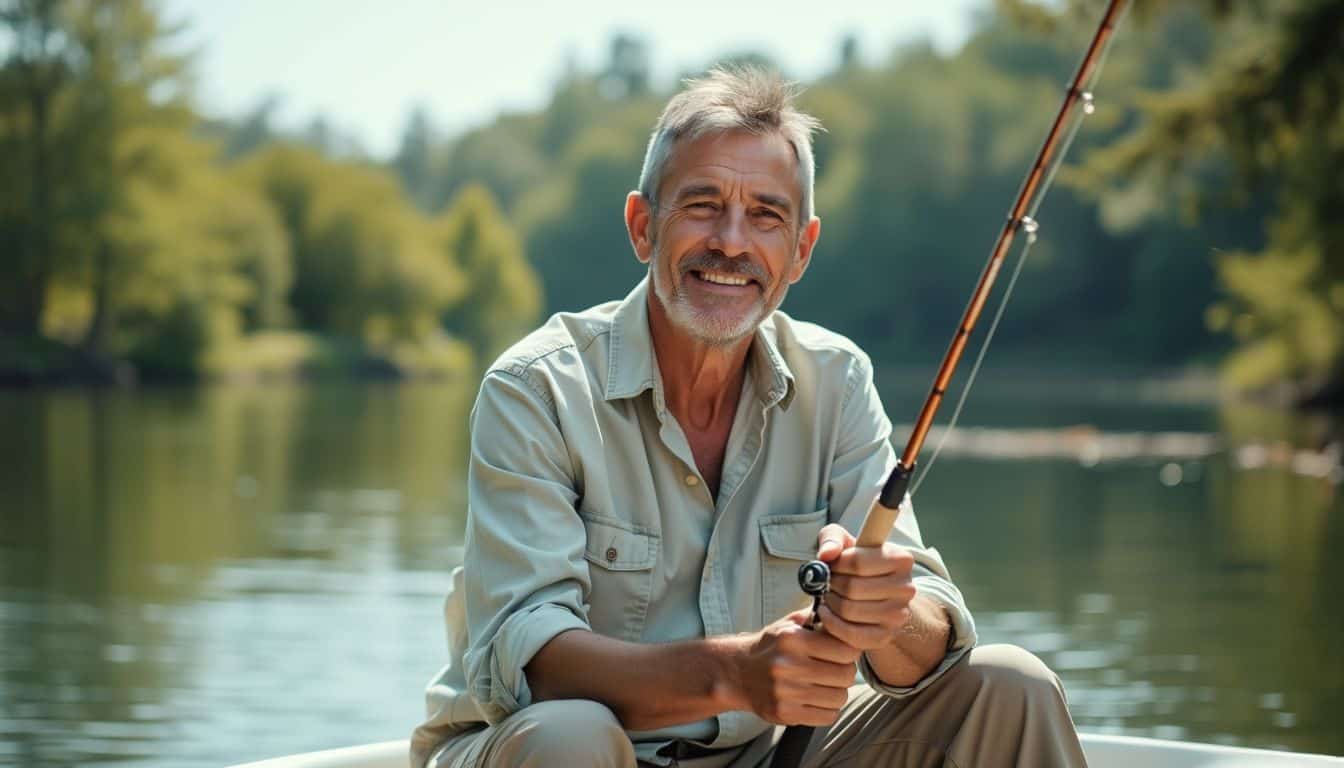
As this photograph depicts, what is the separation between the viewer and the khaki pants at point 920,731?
2.26m

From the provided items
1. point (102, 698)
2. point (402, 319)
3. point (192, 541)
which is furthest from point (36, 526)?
point (402, 319)

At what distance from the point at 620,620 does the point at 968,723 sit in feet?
1.57

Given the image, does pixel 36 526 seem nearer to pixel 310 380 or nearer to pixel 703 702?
pixel 703 702

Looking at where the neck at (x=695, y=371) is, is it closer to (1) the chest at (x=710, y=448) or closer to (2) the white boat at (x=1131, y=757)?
(1) the chest at (x=710, y=448)

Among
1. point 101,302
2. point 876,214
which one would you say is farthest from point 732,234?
point 876,214

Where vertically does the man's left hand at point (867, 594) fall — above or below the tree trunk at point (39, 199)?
below

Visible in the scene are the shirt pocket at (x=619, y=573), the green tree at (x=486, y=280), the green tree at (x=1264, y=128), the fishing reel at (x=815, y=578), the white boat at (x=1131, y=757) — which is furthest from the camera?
the green tree at (x=486, y=280)

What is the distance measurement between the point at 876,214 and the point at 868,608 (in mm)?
58730

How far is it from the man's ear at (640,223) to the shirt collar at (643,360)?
0.05 m

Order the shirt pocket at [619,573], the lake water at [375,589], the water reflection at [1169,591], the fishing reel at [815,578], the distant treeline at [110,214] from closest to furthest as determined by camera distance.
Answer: the fishing reel at [815,578], the shirt pocket at [619,573], the lake water at [375,589], the water reflection at [1169,591], the distant treeline at [110,214]

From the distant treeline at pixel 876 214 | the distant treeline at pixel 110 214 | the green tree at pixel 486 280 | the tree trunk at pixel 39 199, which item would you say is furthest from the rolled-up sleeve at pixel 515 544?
the green tree at pixel 486 280

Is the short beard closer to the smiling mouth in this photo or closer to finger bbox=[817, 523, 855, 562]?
the smiling mouth

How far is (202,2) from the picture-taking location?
65.2 metres

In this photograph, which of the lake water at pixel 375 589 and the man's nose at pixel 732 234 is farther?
the lake water at pixel 375 589
